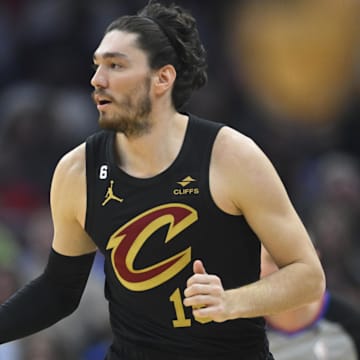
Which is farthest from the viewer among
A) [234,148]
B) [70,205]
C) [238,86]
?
[238,86]

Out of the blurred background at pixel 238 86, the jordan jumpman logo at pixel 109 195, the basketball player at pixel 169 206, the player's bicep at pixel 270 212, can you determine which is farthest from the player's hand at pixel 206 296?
the blurred background at pixel 238 86

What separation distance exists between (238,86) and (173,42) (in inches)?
297

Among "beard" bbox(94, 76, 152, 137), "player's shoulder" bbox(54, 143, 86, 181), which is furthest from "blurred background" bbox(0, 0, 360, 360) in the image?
"beard" bbox(94, 76, 152, 137)

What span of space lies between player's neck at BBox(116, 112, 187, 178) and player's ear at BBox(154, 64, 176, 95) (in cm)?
11

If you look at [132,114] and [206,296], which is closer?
[206,296]

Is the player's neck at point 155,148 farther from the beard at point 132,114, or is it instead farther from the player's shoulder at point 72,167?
the player's shoulder at point 72,167

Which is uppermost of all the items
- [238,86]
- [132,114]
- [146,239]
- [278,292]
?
[132,114]

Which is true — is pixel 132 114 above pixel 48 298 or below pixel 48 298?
above

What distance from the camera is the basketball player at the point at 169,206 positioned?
187 inches

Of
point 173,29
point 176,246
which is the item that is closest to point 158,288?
point 176,246

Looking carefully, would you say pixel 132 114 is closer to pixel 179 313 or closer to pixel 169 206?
pixel 169 206

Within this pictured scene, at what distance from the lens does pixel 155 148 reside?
4945 millimetres

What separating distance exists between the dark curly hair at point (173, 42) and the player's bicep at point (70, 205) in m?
0.51

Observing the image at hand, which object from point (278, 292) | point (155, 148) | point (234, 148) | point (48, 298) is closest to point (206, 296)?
point (278, 292)
